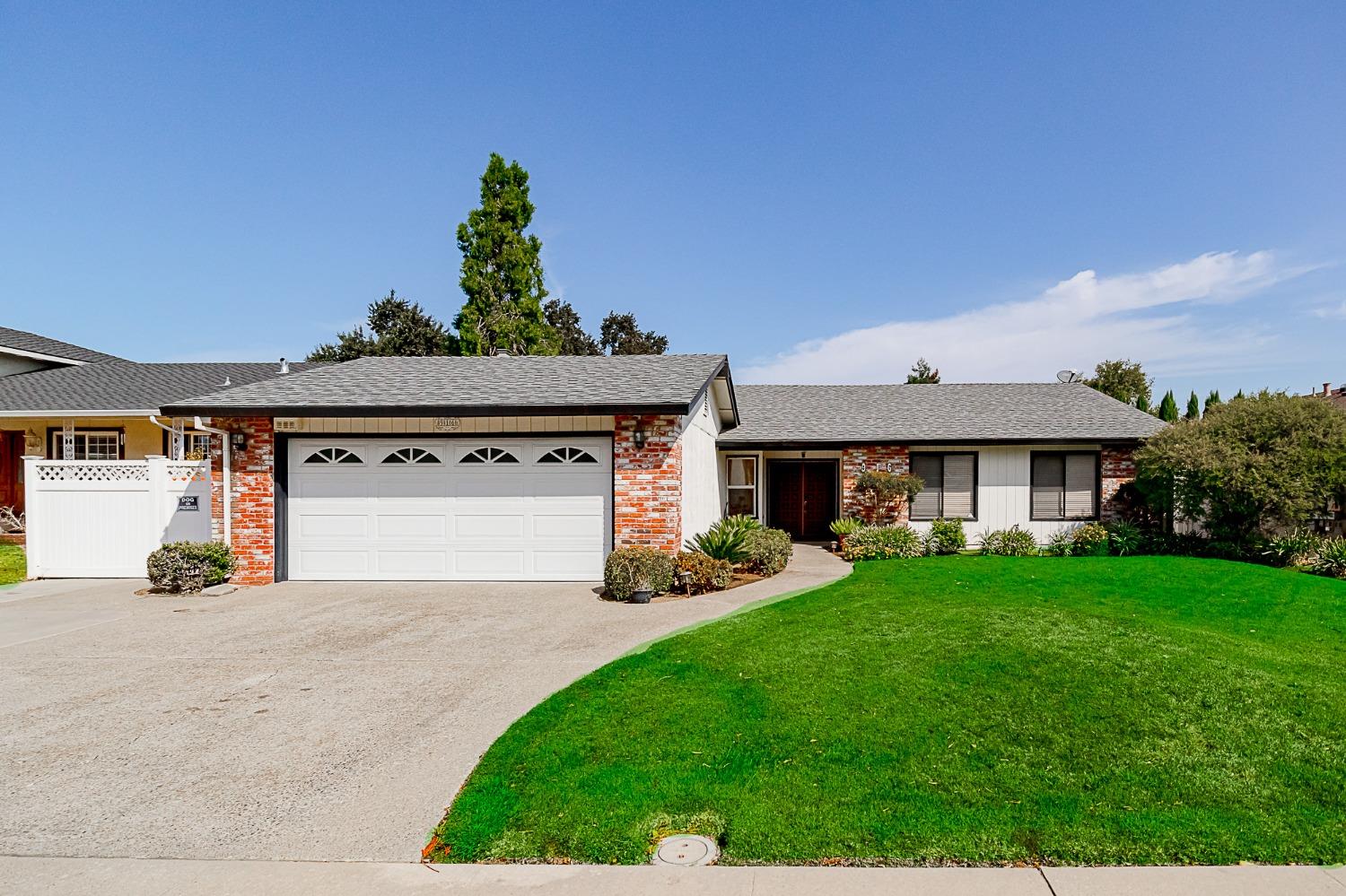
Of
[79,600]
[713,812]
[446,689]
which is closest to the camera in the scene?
[713,812]

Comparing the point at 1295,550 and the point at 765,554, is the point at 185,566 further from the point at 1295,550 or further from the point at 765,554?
the point at 1295,550

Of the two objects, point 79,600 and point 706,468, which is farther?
point 706,468

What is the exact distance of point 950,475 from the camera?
1581 cm

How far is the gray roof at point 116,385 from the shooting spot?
16.9 meters

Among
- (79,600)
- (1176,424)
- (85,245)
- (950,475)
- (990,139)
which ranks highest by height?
(990,139)

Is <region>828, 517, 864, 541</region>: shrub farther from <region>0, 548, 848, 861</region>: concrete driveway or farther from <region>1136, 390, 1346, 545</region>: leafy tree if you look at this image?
<region>1136, 390, 1346, 545</region>: leafy tree

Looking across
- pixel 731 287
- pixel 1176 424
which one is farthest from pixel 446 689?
pixel 731 287

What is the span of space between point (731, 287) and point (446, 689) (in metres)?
17.4

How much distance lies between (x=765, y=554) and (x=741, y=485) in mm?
5598

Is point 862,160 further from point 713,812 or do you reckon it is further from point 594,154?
point 713,812

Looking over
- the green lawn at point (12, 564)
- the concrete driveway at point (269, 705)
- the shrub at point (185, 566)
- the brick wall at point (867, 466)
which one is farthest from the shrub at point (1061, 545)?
the green lawn at point (12, 564)

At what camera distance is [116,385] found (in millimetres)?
18922

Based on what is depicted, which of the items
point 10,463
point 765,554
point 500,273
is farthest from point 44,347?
point 765,554

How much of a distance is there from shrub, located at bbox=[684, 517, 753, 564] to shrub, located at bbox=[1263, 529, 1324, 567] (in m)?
10.3
